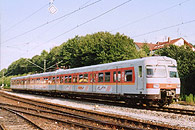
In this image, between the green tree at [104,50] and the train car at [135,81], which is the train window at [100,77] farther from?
the green tree at [104,50]

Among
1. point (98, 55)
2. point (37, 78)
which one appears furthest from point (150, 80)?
point (98, 55)

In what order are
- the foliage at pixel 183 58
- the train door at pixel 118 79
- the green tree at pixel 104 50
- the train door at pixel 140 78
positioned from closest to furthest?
the train door at pixel 140 78
the train door at pixel 118 79
the foliage at pixel 183 58
the green tree at pixel 104 50

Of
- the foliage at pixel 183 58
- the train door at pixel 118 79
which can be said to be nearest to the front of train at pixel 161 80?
the train door at pixel 118 79

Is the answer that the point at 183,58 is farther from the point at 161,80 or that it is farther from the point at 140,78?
the point at 140,78

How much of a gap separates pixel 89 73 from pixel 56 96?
9.72m

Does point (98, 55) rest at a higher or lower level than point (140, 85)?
higher

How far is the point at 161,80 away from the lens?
14.1 metres

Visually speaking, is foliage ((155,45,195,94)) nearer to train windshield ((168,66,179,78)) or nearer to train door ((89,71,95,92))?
train door ((89,71,95,92))

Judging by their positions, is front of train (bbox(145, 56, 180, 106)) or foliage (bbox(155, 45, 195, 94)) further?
foliage (bbox(155, 45, 195, 94))

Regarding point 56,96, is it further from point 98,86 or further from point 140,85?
point 140,85

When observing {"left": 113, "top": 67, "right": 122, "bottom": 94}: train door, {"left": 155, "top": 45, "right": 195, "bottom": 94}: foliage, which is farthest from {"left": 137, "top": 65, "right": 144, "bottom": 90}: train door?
{"left": 155, "top": 45, "right": 195, "bottom": 94}: foliage

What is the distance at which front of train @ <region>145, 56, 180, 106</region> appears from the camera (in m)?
13.8

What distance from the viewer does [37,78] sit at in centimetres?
3300

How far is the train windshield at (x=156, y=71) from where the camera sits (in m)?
14.0
